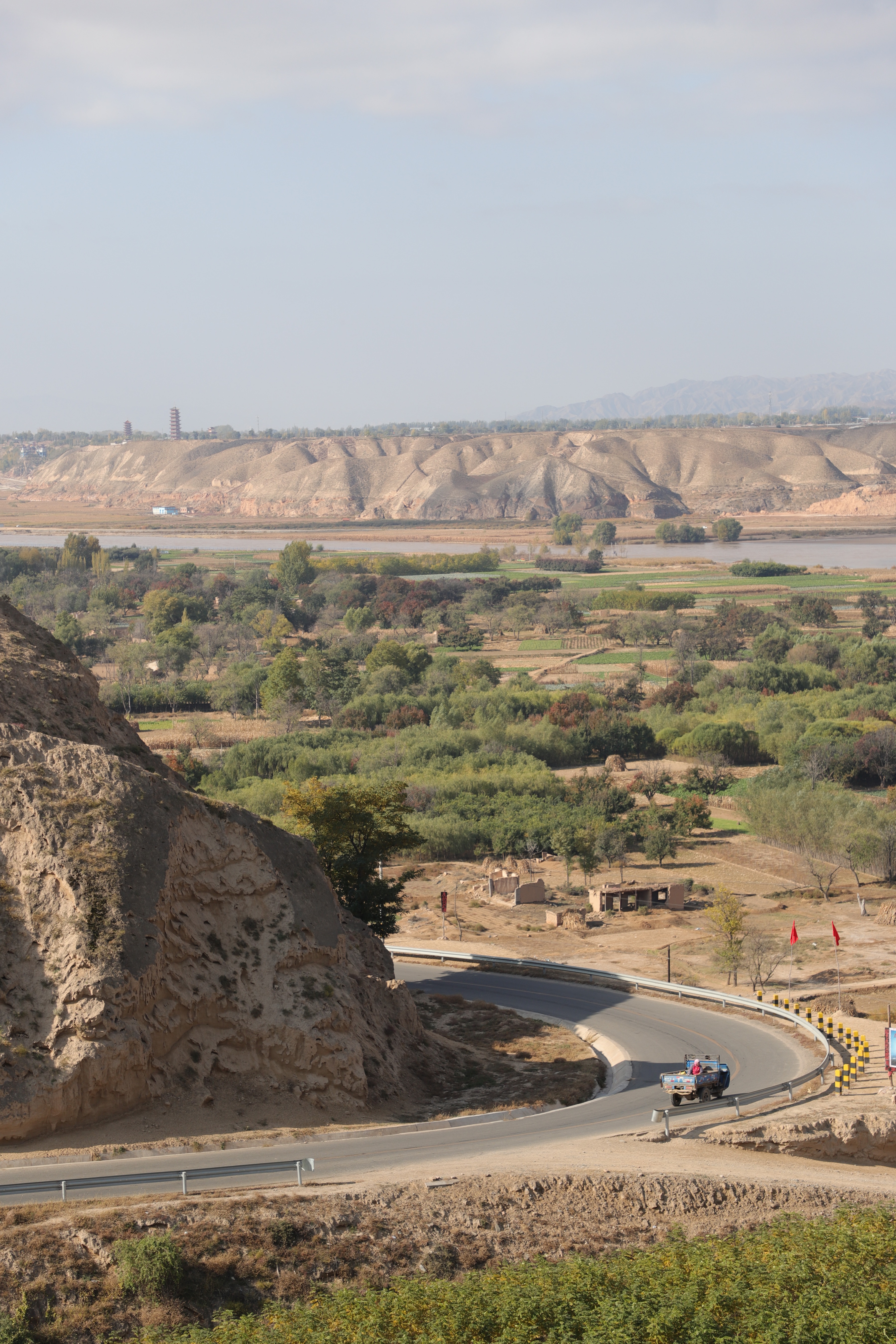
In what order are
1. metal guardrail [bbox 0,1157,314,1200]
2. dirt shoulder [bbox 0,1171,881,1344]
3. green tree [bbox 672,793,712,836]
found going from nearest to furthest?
dirt shoulder [bbox 0,1171,881,1344] → metal guardrail [bbox 0,1157,314,1200] → green tree [bbox 672,793,712,836]

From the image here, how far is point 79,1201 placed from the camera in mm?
16562

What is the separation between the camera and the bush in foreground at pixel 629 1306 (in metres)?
14.7

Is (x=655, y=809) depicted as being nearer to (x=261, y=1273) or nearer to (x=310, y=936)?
(x=310, y=936)

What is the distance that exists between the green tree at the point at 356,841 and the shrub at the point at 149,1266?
1879cm

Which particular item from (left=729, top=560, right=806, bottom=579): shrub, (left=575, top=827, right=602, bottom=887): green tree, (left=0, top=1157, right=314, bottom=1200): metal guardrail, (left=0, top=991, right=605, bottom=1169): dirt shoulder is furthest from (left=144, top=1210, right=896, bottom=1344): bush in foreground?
(left=729, top=560, right=806, bottom=579): shrub

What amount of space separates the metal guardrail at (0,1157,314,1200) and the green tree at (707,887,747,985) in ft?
75.3

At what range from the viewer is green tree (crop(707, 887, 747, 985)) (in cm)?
3934

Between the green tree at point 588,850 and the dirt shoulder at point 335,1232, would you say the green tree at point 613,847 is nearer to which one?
the green tree at point 588,850

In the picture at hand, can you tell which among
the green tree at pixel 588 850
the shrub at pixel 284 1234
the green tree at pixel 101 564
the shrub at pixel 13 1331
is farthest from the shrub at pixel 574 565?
the shrub at pixel 13 1331

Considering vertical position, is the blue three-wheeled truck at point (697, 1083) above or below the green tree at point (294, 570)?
below

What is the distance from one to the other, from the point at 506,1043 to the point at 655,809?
33.3 m

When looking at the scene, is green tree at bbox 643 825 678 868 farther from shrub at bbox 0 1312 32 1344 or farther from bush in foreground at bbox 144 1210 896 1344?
shrub at bbox 0 1312 32 1344

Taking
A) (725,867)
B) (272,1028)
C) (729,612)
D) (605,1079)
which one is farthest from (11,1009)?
(729,612)

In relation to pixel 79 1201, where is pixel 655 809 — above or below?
below
